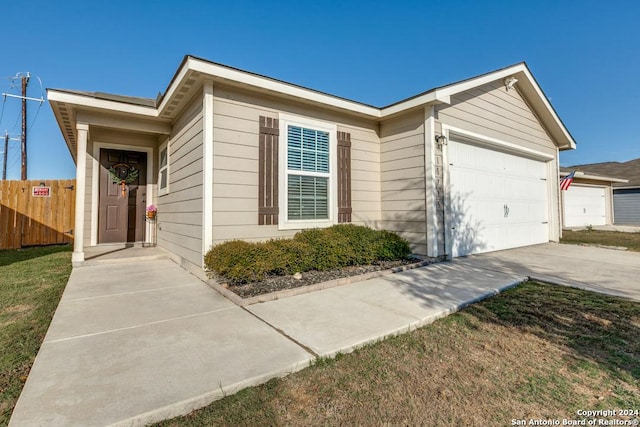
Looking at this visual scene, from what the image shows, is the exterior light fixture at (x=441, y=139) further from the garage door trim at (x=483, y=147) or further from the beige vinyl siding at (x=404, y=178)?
the beige vinyl siding at (x=404, y=178)

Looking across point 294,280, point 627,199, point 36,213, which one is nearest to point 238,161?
point 294,280

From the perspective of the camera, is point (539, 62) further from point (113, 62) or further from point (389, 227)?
point (113, 62)

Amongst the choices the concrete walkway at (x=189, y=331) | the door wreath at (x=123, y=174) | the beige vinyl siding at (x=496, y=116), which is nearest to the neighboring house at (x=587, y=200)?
the beige vinyl siding at (x=496, y=116)

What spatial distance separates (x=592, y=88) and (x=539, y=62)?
6.52 m

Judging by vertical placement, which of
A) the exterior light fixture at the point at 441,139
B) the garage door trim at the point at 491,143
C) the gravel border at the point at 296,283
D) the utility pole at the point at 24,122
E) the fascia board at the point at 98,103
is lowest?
the gravel border at the point at 296,283

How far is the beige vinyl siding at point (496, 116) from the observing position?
234 inches

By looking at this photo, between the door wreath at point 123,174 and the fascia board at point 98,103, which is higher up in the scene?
the fascia board at point 98,103

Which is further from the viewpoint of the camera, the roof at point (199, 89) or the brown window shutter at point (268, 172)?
the brown window shutter at point (268, 172)

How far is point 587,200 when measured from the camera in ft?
46.3

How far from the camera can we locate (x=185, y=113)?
5.12m

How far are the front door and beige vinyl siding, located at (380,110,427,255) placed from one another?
560 centimetres

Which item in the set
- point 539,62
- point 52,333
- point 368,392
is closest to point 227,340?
point 368,392

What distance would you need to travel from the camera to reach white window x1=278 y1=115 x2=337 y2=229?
487 centimetres

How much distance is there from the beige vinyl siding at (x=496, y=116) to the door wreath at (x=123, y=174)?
6.73 m
